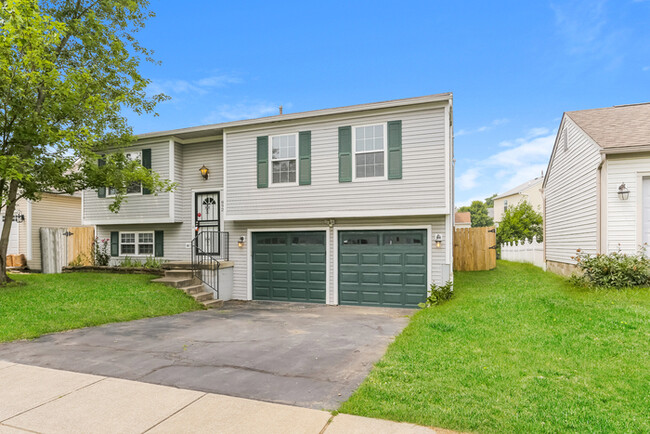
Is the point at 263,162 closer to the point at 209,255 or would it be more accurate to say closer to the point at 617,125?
the point at 209,255

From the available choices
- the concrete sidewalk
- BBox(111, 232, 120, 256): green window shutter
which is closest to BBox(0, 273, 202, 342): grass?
BBox(111, 232, 120, 256): green window shutter

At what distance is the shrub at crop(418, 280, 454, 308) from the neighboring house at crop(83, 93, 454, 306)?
319 mm

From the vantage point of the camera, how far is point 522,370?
13.6 ft

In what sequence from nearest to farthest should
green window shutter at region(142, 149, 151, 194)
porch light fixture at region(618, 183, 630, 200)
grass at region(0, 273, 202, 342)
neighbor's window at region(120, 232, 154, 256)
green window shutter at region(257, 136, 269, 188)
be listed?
grass at region(0, 273, 202, 342) → porch light fixture at region(618, 183, 630, 200) → green window shutter at region(257, 136, 269, 188) → green window shutter at region(142, 149, 151, 194) → neighbor's window at region(120, 232, 154, 256)

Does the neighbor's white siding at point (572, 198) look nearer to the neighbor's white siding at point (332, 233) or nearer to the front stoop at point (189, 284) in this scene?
the neighbor's white siding at point (332, 233)

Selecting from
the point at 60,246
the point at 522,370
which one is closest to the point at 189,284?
the point at 60,246

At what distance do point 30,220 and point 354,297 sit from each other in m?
15.2

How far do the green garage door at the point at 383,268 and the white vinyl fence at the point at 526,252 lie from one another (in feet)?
27.3

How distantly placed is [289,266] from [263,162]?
125 inches

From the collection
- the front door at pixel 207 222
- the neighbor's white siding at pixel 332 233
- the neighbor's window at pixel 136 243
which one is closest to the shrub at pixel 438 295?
the neighbor's white siding at pixel 332 233

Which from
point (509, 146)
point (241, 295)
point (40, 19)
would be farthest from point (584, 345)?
point (509, 146)

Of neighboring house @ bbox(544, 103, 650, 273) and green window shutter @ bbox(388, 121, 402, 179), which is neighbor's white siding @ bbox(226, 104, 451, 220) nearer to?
green window shutter @ bbox(388, 121, 402, 179)

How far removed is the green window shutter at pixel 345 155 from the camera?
996 cm

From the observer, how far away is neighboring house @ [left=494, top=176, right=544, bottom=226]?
3087 cm
